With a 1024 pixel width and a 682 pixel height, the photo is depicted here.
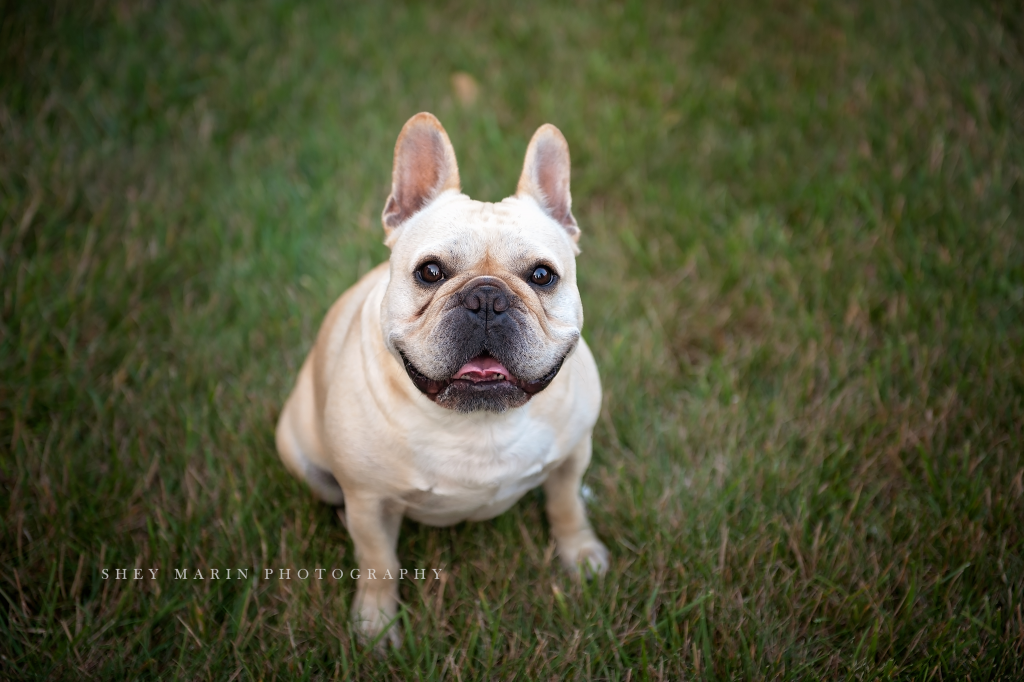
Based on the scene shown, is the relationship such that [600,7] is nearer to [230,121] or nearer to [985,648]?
[230,121]

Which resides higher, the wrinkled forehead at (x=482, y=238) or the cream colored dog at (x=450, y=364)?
the wrinkled forehead at (x=482, y=238)

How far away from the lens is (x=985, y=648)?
2.56 m

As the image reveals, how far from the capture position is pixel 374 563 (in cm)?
271

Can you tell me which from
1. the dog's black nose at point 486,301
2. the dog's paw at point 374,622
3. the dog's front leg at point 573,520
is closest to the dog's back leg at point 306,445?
the dog's paw at point 374,622

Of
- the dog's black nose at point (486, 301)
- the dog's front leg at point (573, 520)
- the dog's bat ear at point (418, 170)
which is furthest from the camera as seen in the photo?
the dog's front leg at point (573, 520)

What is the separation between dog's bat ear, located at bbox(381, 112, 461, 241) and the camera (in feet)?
8.29

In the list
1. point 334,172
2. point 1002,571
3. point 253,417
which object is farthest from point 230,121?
point 1002,571

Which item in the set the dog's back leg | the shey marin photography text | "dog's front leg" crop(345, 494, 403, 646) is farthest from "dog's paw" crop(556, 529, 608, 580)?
the dog's back leg

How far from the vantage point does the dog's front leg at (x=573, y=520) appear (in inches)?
110

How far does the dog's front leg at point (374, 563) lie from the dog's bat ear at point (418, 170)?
88cm

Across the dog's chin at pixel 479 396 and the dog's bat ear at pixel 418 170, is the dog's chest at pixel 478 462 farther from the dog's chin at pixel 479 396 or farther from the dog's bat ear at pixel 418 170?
the dog's bat ear at pixel 418 170

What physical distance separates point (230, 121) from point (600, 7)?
9.00 ft

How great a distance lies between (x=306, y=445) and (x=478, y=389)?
98 cm

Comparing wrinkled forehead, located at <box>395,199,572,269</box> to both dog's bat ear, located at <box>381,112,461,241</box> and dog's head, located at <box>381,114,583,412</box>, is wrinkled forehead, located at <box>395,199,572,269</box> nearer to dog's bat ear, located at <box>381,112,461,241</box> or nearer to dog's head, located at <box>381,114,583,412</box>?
dog's head, located at <box>381,114,583,412</box>
